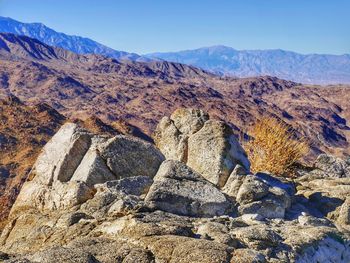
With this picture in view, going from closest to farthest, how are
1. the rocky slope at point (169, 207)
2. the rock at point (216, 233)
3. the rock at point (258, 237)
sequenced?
the rocky slope at point (169, 207) < the rock at point (216, 233) < the rock at point (258, 237)

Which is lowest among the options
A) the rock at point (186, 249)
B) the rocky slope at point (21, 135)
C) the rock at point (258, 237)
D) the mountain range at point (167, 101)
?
the mountain range at point (167, 101)

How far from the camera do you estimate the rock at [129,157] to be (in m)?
10.6

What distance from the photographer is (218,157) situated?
11.2 m

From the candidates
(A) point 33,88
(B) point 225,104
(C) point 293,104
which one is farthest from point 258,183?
(C) point 293,104

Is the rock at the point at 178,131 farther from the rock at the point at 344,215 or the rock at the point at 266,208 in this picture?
the rock at the point at 344,215

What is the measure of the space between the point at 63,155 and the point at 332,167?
9.18 m

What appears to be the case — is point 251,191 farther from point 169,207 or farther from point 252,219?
point 169,207

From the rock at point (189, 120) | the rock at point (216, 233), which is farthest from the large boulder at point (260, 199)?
the rock at point (189, 120)

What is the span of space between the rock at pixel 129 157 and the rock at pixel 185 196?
76 centimetres

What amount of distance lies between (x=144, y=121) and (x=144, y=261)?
95.4 m

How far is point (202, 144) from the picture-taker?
456 inches

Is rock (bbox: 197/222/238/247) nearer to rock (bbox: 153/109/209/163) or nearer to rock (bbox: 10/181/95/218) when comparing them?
rock (bbox: 10/181/95/218)

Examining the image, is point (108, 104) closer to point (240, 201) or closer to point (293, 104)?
point (293, 104)

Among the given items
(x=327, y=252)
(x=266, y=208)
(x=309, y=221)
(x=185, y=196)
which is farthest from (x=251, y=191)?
(x=327, y=252)
